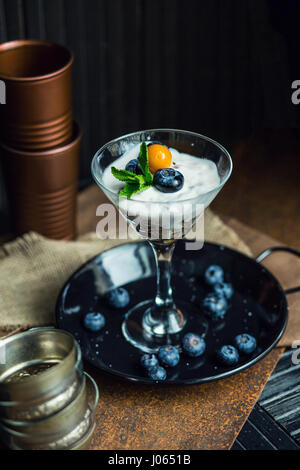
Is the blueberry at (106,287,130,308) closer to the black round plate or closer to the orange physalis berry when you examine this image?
the black round plate

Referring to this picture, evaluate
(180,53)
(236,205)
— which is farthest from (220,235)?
(180,53)

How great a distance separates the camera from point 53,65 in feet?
Answer: 4.98

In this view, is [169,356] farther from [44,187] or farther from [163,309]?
[44,187]

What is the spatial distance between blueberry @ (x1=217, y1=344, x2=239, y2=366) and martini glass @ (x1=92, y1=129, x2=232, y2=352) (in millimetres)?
116

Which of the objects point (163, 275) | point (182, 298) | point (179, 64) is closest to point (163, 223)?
point (163, 275)

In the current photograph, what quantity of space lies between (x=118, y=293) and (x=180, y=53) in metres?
1.02

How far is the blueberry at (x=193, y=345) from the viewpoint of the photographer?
3.84 feet

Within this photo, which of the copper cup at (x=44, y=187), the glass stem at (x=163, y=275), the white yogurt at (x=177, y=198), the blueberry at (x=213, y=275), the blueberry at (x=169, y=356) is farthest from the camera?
A: the copper cup at (x=44, y=187)

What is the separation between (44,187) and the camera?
5.03 feet

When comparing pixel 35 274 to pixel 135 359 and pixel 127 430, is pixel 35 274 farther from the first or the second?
pixel 127 430

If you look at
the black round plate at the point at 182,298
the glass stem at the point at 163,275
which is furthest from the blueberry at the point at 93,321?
the glass stem at the point at 163,275

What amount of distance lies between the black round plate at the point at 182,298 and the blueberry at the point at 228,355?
0.01 m

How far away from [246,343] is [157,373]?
0.64 feet

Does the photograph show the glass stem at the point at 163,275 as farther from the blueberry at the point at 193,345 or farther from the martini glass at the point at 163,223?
the blueberry at the point at 193,345
